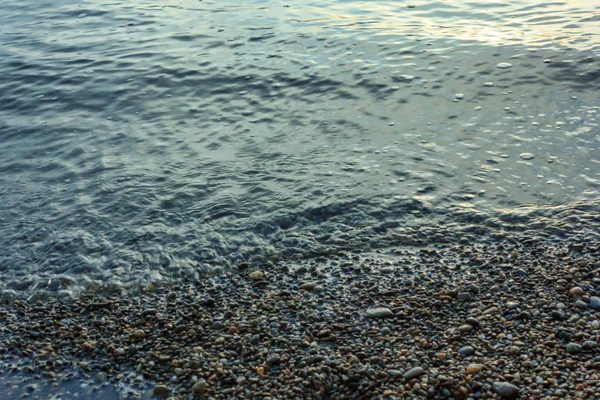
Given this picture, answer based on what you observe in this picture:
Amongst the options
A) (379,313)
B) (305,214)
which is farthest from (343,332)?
(305,214)

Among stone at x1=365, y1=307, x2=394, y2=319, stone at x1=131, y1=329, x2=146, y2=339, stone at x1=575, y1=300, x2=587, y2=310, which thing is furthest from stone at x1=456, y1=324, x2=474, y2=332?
stone at x1=131, y1=329, x2=146, y2=339

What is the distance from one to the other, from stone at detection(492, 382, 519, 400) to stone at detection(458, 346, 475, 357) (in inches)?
15.4

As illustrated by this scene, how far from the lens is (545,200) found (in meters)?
7.17

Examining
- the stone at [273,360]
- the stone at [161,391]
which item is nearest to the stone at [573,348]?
the stone at [273,360]

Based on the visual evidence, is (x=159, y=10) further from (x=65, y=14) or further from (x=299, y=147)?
(x=299, y=147)

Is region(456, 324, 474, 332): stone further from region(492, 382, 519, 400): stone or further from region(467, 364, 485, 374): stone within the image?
region(492, 382, 519, 400): stone

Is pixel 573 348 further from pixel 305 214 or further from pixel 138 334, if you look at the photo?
pixel 138 334

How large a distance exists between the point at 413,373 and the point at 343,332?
2.52ft

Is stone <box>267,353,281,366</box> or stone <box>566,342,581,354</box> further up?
stone <box>566,342,581,354</box>

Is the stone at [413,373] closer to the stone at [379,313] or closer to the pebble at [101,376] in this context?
the stone at [379,313]

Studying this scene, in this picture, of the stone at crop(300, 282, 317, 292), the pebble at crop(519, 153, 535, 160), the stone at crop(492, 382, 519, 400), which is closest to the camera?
the stone at crop(492, 382, 519, 400)

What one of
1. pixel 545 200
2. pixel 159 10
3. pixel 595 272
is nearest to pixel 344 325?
pixel 595 272

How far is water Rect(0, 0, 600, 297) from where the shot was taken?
264 inches

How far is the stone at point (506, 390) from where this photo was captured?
430 centimetres
